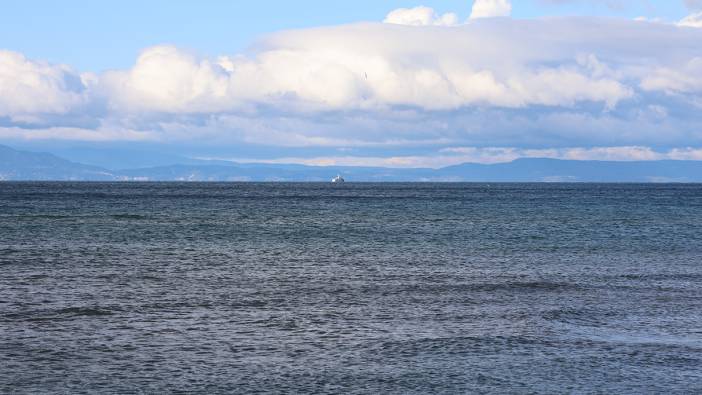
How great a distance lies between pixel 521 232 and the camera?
261 feet

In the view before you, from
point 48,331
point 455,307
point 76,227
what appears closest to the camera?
point 48,331

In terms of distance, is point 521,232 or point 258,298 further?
point 521,232

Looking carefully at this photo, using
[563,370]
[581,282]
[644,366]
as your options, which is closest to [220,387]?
[563,370]

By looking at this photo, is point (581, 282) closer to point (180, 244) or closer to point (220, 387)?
point (220, 387)

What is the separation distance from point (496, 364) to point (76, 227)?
62.3 meters

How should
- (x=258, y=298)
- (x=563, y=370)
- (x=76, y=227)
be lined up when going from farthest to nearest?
1. (x=76, y=227)
2. (x=258, y=298)
3. (x=563, y=370)

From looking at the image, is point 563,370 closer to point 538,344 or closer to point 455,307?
point 538,344

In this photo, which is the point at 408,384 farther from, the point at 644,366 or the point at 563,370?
the point at 644,366

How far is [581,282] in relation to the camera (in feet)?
Answer: 140

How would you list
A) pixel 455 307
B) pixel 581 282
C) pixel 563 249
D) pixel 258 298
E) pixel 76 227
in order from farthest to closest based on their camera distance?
pixel 76 227, pixel 563 249, pixel 581 282, pixel 258 298, pixel 455 307

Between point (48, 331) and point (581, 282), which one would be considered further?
point (581, 282)

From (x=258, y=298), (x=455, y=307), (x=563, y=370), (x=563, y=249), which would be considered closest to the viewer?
(x=563, y=370)

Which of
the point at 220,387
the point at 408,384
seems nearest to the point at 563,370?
the point at 408,384

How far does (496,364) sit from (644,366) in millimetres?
4176
